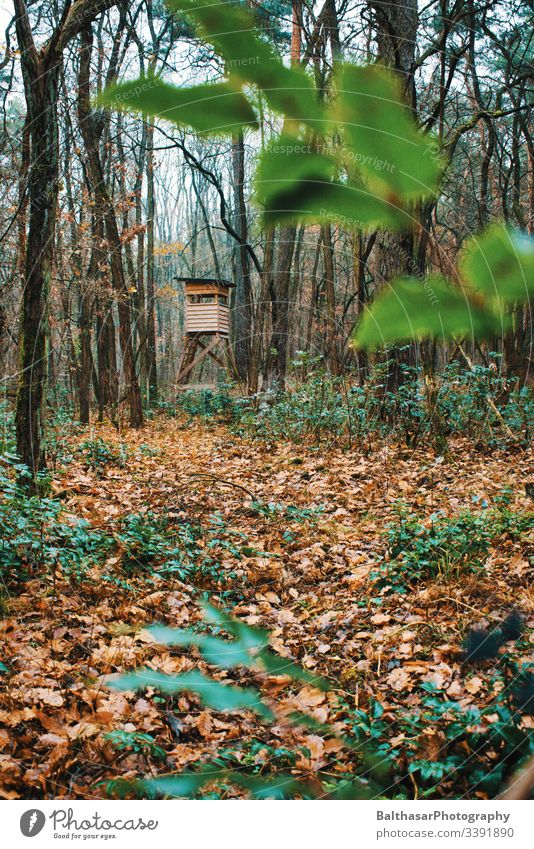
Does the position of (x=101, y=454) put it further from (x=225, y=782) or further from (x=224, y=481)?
(x=225, y=782)

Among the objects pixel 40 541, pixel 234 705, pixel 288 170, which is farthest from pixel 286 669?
pixel 288 170

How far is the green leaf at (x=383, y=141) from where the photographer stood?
2.08 ft

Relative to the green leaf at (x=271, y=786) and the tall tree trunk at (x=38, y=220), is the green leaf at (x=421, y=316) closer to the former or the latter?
the green leaf at (x=271, y=786)

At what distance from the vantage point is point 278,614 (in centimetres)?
271

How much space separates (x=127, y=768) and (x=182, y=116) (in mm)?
1700

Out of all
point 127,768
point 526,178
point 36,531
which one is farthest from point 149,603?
point 526,178

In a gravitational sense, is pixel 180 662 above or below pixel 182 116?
below

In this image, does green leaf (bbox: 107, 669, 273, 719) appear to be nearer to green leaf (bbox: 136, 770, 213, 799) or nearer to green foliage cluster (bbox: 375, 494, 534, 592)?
green leaf (bbox: 136, 770, 213, 799)

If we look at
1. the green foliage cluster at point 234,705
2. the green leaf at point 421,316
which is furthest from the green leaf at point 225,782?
the green leaf at point 421,316

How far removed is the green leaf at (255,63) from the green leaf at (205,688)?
1833mm

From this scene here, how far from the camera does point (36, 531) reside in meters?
3.12

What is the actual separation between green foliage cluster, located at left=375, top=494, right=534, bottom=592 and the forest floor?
3 cm
